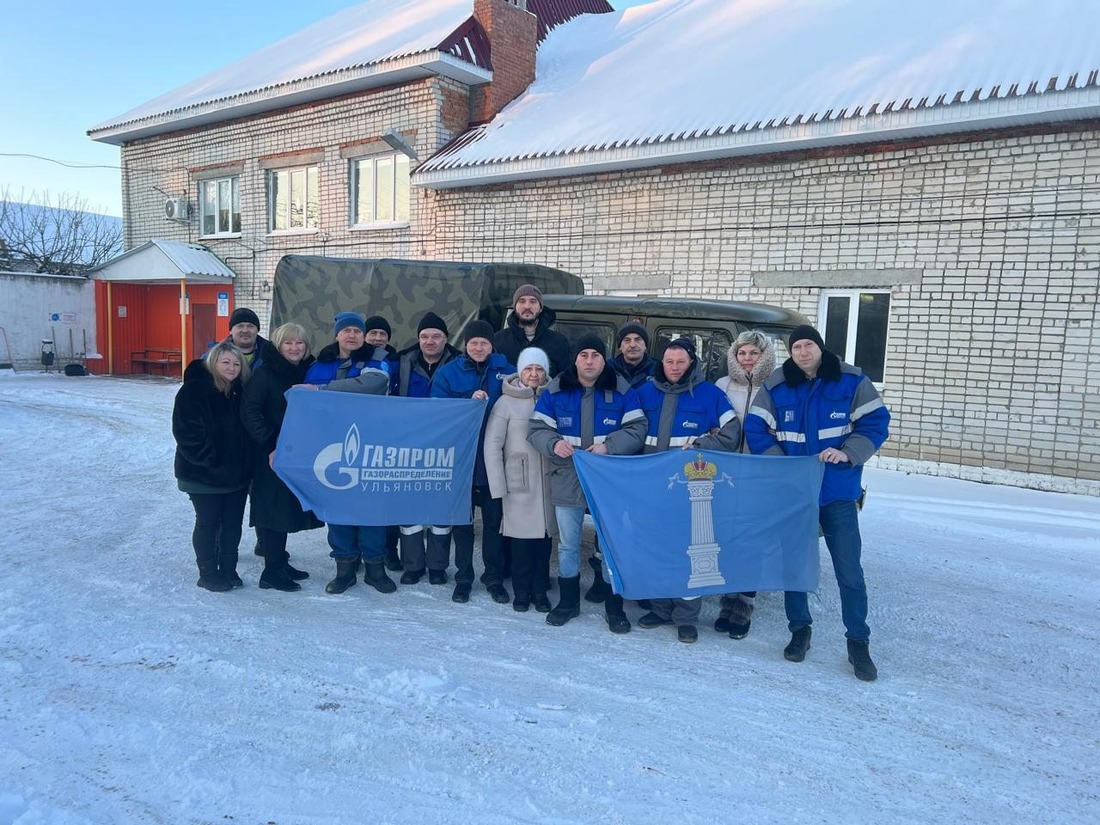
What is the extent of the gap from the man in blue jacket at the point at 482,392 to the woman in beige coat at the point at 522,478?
0.20 m

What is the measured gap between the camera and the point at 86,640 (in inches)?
153

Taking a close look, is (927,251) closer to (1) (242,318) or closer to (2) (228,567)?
(1) (242,318)

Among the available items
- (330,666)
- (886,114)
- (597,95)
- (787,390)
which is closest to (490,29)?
(597,95)

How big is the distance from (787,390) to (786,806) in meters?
2.08

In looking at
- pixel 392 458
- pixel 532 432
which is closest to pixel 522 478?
pixel 532 432

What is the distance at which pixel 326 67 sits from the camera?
14.3 meters

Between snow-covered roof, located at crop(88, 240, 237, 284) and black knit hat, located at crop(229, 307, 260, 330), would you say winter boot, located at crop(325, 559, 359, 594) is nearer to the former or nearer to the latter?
black knit hat, located at crop(229, 307, 260, 330)

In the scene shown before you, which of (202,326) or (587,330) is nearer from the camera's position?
(587,330)

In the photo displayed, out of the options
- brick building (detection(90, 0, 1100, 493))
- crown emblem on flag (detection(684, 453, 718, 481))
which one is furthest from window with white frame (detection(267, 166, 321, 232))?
crown emblem on flag (detection(684, 453, 718, 481))

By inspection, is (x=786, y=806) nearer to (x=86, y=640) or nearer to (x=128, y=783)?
(x=128, y=783)

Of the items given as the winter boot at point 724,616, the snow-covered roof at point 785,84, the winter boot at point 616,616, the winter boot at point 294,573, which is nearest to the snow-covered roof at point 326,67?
the snow-covered roof at point 785,84

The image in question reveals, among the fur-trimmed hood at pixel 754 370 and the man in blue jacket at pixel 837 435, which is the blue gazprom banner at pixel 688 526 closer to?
the man in blue jacket at pixel 837 435

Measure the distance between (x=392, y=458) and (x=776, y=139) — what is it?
22.9 feet

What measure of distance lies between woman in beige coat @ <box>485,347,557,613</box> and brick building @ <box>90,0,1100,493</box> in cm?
640
